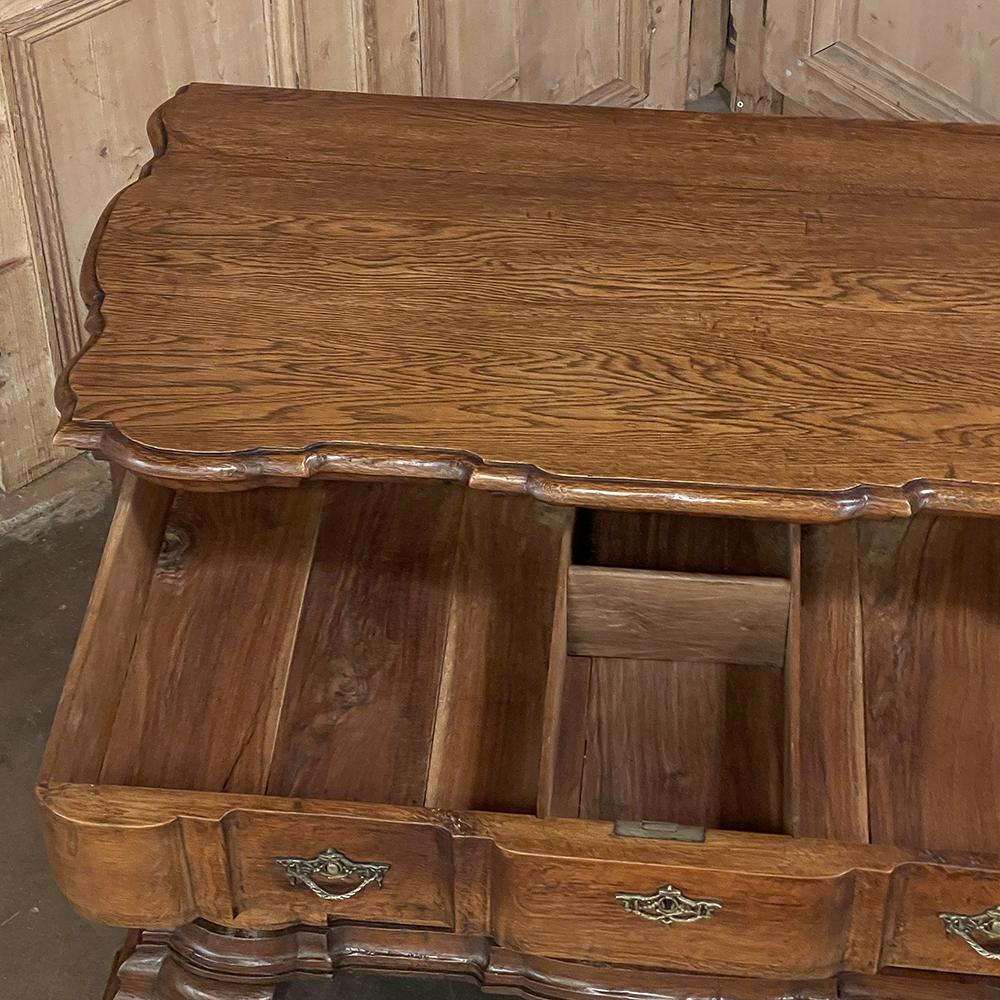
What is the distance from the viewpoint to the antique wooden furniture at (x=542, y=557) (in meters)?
1.12

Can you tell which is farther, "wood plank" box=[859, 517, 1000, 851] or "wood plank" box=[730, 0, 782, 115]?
"wood plank" box=[730, 0, 782, 115]

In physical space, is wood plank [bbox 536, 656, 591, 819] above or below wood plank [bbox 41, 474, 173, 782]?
below

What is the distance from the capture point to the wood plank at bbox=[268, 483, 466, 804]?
1336 mm

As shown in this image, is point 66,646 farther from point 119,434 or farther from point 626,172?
point 626,172

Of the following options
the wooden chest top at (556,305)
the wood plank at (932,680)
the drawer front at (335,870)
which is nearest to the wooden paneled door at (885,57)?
the wooden chest top at (556,305)

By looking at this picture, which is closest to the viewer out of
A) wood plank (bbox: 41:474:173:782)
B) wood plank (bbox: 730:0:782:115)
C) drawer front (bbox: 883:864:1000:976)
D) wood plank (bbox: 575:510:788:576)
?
drawer front (bbox: 883:864:1000:976)

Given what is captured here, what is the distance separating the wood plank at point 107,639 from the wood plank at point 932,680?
65 centimetres

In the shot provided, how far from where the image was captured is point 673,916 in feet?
3.74

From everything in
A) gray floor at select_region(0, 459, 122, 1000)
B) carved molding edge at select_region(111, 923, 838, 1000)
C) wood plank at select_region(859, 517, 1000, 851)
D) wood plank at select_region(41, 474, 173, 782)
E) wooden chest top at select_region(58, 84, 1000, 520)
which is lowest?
gray floor at select_region(0, 459, 122, 1000)

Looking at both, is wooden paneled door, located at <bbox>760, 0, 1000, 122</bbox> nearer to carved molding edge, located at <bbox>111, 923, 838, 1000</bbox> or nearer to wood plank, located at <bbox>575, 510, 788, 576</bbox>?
wood plank, located at <bbox>575, 510, 788, 576</bbox>

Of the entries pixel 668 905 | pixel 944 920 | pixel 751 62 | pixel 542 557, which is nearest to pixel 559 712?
pixel 542 557

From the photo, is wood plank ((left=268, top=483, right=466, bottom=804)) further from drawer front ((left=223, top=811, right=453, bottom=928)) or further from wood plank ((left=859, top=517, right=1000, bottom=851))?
Result: wood plank ((left=859, top=517, right=1000, bottom=851))

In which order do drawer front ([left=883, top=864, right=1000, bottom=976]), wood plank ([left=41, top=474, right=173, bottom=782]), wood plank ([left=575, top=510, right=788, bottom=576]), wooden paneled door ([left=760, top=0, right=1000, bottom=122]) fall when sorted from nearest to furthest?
drawer front ([left=883, top=864, right=1000, bottom=976])
wood plank ([left=41, top=474, right=173, bottom=782])
wood plank ([left=575, top=510, right=788, bottom=576])
wooden paneled door ([left=760, top=0, right=1000, bottom=122])

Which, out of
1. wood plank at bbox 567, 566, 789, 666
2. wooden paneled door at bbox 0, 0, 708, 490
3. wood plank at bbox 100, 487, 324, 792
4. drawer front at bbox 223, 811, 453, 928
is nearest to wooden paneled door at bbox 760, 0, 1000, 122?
wooden paneled door at bbox 0, 0, 708, 490
